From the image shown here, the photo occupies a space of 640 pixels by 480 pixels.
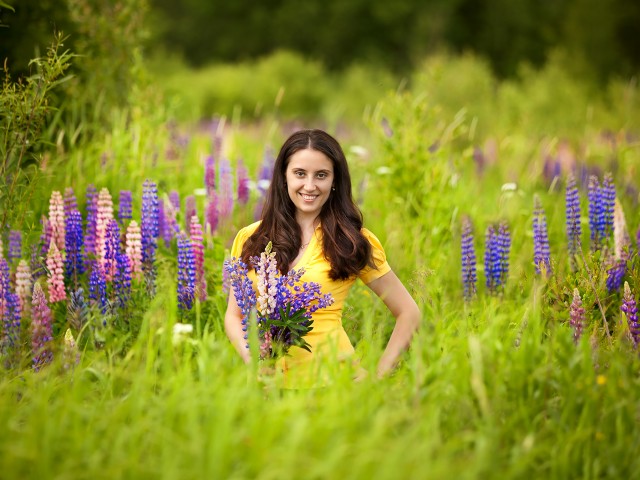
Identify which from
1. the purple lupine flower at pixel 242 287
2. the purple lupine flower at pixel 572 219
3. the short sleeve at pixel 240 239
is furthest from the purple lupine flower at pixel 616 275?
the purple lupine flower at pixel 242 287

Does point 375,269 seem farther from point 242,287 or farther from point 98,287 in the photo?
point 98,287

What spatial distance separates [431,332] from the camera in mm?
3088

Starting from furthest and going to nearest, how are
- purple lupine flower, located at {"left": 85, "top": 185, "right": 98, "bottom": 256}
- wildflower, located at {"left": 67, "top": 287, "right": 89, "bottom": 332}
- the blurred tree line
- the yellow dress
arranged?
1. the blurred tree line
2. purple lupine flower, located at {"left": 85, "top": 185, "right": 98, "bottom": 256}
3. wildflower, located at {"left": 67, "top": 287, "right": 89, "bottom": 332}
4. the yellow dress

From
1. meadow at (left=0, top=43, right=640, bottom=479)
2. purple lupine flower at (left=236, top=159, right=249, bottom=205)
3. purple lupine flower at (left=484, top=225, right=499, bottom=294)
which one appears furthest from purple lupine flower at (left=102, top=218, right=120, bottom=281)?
purple lupine flower at (left=484, top=225, right=499, bottom=294)

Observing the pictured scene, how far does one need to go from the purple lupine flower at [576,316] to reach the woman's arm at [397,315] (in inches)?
27.4

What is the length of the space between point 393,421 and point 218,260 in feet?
6.97

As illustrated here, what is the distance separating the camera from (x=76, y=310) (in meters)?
3.20

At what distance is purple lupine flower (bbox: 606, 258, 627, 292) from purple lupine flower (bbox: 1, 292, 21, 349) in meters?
2.93

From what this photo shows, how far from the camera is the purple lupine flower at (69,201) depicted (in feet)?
12.2

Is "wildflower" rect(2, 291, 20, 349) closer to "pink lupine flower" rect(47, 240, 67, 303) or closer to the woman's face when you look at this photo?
"pink lupine flower" rect(47, 240, 67, 303)


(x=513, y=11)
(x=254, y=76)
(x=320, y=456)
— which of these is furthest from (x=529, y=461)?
(x=513, y=11)

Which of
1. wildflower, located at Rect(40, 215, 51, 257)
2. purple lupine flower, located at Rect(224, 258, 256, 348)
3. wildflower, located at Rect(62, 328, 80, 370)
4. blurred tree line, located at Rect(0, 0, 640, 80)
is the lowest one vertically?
wildflower, located at Rect(62, 328, 80, 370)

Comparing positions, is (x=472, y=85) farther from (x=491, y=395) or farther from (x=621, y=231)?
(x=491, y=395)

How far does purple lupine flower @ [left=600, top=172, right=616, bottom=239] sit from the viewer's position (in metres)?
4.35
